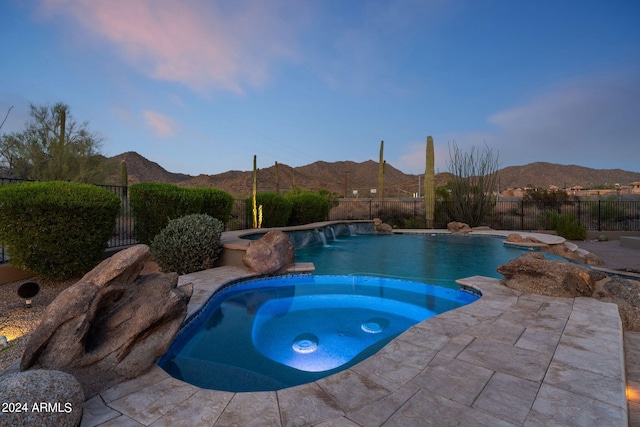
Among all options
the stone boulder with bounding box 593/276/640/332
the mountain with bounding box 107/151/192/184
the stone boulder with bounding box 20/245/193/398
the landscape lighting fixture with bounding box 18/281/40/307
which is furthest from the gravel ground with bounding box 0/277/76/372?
the mountain with bounding box 107/151/192/184

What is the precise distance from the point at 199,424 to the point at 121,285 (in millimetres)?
1611

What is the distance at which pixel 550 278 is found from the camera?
429 cm

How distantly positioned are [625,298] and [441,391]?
162 inches

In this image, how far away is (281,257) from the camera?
6258mm

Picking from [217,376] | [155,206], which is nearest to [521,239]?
[217,376]

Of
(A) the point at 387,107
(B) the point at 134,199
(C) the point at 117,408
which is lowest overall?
(C) the point at 117,408

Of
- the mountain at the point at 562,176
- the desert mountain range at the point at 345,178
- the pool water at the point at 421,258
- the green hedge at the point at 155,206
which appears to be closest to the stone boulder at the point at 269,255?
the pool water at the point at 421,258

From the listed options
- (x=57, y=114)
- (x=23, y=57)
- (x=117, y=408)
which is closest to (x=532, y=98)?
(x=117, y=408)

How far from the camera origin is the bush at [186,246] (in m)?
6.01

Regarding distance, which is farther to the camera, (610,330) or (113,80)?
(113,80)

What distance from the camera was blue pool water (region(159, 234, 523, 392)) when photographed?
284cm

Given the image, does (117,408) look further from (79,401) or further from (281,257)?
(281,257)

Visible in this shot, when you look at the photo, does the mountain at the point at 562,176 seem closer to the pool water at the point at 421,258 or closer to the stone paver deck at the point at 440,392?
the pool water at the point at 421,258

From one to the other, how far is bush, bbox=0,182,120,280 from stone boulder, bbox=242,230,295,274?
2.87 metres
